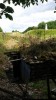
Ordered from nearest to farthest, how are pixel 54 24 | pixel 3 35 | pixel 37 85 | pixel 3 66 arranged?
1. pixel 37 85
2. pixel 3 66
3. pixel 3 35
4. pixel 54 24

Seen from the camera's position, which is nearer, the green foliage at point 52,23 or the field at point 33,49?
the field at point 33,49

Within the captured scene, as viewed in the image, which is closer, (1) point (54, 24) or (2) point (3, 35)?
(2) point (3, 35)

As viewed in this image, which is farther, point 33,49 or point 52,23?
Result: point 52,23

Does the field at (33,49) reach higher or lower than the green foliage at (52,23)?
higher

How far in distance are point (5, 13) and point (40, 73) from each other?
2833 mm

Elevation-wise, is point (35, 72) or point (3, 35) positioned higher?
point (35, 72)

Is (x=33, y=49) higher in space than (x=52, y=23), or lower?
higher

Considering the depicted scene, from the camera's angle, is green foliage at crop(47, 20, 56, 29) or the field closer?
the field

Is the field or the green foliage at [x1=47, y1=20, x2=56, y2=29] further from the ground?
the field

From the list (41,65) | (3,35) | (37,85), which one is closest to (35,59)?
(41,65)

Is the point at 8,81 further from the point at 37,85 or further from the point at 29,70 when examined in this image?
the point at 29,70

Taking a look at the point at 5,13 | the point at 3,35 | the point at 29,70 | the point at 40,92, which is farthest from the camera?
the point at 3,35

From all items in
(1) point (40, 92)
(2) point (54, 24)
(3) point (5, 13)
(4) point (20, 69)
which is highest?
(3) point (5, 13)

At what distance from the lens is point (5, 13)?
7297mm
